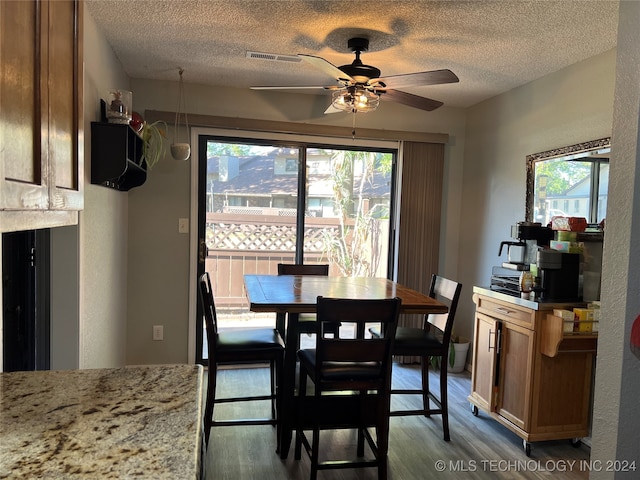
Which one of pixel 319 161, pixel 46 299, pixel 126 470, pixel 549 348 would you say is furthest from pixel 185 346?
pixel 126 470

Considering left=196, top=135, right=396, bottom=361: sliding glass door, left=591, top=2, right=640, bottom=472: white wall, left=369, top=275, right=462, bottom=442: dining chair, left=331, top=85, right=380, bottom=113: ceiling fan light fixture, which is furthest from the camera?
left=196, top=135, right=396, bottom=361: sliding glass door

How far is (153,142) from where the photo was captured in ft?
11.3

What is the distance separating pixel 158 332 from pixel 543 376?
2.85 metres

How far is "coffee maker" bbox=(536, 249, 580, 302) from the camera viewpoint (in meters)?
2.59

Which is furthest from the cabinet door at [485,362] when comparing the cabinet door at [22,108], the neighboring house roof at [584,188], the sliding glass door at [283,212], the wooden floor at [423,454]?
the cabinet door at [22,108]

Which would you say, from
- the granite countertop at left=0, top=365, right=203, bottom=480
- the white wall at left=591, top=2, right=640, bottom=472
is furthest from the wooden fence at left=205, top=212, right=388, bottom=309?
the white wall at left=591, top=2, right=640, bottom=472

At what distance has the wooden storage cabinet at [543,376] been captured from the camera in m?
2.54

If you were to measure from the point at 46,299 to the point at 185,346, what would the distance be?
1.72 metres

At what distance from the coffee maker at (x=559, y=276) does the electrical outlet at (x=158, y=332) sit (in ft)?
9.34

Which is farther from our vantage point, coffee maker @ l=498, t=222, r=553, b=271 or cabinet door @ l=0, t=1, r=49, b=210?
coffee maker @ l=498, t=222, r=553, b=271

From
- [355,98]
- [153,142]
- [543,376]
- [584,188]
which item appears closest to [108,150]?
[153,142]

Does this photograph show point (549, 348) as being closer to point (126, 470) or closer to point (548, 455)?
point (548, 455)

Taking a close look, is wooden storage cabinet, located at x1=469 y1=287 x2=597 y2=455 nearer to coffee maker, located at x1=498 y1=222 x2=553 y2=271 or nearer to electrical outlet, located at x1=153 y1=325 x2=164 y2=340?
coffee maker, located at x1=498 y1=222 x2=553 y2=271

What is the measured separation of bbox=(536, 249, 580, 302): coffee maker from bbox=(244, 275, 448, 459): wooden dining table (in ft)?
2.34
